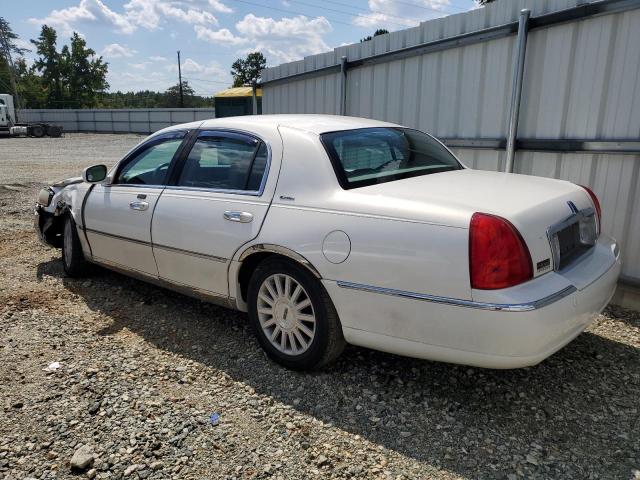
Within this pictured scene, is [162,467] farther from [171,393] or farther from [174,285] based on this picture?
[174,285]

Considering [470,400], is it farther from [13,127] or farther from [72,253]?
[13,127]

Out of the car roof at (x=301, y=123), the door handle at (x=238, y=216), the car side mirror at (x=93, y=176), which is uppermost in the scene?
the car roof at (x=301, y=123)

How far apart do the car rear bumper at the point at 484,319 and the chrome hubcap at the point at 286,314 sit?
29 cm

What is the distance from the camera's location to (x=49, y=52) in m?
56.6

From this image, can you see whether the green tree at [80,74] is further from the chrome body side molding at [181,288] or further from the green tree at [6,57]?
the chrome body side molding at [181,288]

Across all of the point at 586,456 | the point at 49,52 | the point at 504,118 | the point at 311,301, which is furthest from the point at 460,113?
the point at 49,52

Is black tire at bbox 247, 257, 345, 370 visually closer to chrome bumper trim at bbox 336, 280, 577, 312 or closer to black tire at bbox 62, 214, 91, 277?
chrome bumper trim at bbox 336, 280, 577, 312

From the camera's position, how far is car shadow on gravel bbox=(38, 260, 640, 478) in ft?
8.19

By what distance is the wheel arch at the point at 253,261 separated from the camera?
9.88ft

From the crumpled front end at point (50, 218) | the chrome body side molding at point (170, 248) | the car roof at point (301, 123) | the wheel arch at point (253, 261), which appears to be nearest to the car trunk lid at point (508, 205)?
the wheel arch at point (253, 261)

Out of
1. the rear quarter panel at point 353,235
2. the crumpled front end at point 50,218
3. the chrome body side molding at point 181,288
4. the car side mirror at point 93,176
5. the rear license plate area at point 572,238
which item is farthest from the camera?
the crumpled front end at point 50,218

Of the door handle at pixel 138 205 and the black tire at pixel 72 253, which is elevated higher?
the door handle at pixel 138 205

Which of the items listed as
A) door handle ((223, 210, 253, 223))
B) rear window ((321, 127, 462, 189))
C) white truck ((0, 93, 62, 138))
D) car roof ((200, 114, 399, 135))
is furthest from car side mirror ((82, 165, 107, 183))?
white truck ((0, 93, 62, 138))

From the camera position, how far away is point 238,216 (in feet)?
11.0
